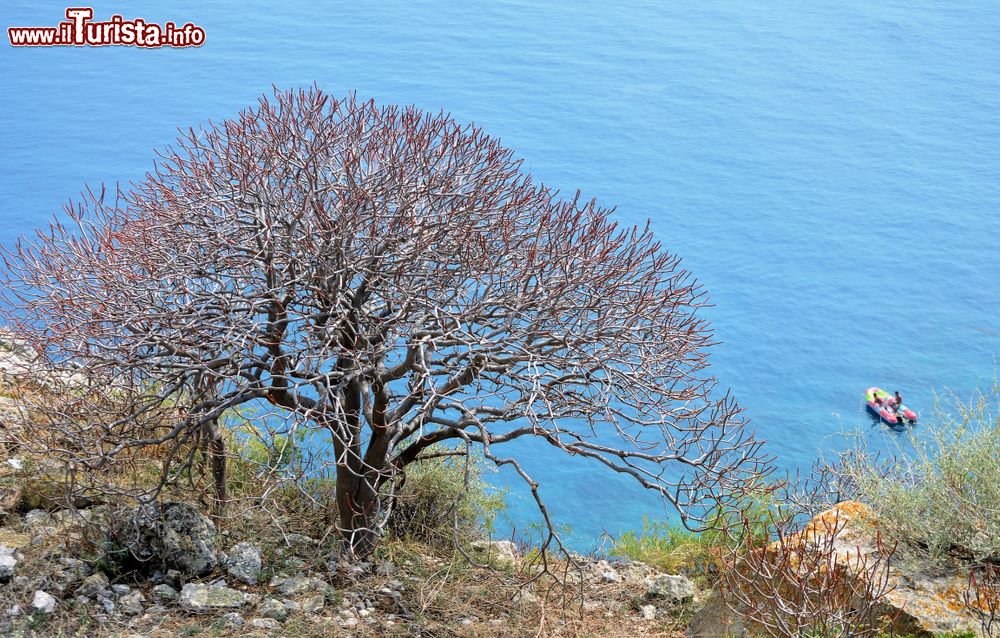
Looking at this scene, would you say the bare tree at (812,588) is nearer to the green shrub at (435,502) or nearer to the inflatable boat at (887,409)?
the green shrub at (435,502)

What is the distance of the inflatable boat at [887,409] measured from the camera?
43.8ft

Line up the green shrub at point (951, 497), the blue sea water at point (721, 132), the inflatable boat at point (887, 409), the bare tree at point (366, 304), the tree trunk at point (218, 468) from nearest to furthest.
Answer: the bare tree at point (366, 304) < the green shrub at point (951, 497) < the tree trunk at point (218, 468) < the inflatable boat at point (887, 409) < the blue sea water at point (721, 132)

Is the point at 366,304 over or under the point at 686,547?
over

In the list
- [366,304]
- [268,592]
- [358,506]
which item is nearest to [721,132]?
[358,506]

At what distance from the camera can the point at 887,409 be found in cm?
1346

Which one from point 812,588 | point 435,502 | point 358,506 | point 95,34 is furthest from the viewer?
point 95,34

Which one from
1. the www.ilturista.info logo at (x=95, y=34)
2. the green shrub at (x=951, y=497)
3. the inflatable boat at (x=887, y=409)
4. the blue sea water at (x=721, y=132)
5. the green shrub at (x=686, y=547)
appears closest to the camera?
the green shrub at (x=951, y=497)

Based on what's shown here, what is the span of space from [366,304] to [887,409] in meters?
10.2

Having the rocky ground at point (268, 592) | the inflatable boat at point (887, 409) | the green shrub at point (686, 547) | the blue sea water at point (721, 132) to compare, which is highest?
the blue sea water at point (721, 132)

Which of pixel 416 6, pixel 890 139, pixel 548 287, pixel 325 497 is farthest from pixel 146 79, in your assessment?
pixel 548 287

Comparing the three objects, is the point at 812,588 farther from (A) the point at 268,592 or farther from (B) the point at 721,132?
Answer: (B) the point at 721,132

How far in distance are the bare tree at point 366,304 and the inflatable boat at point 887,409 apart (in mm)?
8982

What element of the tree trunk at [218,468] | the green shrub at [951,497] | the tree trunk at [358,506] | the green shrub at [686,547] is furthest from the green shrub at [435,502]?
the green shrub at [951,497]

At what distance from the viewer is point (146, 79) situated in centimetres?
2169
